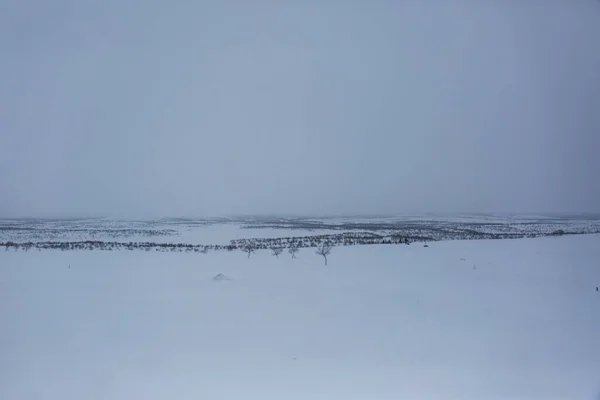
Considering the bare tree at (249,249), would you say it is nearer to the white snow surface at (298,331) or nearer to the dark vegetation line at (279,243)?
the dark vegetation line at (279,243)

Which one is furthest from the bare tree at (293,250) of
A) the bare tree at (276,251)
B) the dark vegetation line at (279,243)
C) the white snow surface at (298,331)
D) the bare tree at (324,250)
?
the white snow surface at (298,331)

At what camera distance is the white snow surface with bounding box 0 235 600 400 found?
341cm

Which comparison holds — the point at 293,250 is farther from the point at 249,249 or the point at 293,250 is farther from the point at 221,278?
the point at 221,278

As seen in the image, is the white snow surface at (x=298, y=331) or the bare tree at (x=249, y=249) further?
the bare tree at (x=249, y=249)

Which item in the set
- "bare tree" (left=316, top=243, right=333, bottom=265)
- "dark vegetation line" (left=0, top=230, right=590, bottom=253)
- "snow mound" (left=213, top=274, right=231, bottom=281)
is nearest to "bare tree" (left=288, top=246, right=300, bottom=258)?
"dark vegetation line" (left=0, top=230, right=590, bottom=253)

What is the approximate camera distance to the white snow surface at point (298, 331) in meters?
3.41

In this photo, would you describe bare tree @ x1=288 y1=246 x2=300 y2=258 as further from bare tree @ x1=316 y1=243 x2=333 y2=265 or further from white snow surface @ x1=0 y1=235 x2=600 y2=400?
white snow surface @ x1=0 y1=235 x2=600 y2=400

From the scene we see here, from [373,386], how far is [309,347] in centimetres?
74

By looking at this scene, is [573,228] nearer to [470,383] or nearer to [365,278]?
[365,278]

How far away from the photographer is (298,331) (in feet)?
13.4

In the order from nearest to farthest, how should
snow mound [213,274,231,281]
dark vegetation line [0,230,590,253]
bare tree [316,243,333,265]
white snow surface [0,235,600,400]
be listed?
1. white snow surface [0,235,600,400]
2. snow mound [213,274,231,281]
3. bare tree [316,243,333,265]
4. dark vegetation line [0,230,590,253]

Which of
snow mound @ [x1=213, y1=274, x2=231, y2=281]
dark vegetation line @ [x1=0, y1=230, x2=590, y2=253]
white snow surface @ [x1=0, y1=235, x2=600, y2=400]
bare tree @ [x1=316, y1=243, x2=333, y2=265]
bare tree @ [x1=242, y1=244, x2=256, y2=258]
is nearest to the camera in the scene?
white snow surface @ [x1=0, y1=235, x2=600, y2=400]

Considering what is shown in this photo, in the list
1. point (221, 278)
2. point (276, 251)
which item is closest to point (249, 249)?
point (276, 251)

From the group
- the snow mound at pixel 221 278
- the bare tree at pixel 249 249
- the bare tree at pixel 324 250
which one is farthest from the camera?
the bare tree at pixel 249 249
